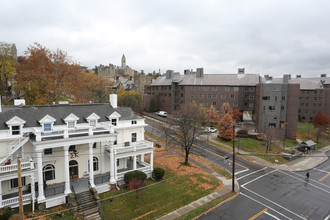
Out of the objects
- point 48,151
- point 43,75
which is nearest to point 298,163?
point 48,151

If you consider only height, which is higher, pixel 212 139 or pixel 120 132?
pixel 120 132

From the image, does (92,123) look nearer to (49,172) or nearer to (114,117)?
(114,117)

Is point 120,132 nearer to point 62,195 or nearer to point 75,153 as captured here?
point 75,153

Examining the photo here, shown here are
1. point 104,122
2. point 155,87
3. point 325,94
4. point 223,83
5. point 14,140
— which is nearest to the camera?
point 14,140

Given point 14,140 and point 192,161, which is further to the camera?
point 192,161

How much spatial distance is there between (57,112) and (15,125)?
4641 millimetres

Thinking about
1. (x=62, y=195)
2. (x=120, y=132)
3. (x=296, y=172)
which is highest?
(x=120, y=132)

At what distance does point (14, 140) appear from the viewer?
67.6 feet

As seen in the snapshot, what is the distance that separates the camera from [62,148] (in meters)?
23.2

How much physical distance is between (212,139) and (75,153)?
33888 mm

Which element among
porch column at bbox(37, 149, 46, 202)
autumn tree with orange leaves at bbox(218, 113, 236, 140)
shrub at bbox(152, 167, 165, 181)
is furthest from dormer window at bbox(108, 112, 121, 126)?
autumn tree with orange leaves at bbox(218, 113, 236, 140)

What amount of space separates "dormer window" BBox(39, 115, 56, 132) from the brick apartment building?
40446mm

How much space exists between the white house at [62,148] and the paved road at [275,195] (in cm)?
1262

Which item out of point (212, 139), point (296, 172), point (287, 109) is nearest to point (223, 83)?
point (287, 109)
